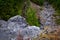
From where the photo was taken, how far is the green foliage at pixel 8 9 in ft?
27.3

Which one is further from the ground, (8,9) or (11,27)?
(8,9)

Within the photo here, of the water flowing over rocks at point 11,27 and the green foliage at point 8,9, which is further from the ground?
the green foliage at point 8,9

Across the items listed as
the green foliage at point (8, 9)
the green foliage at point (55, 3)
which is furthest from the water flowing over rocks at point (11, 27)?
the green foliage at point (55, 3)

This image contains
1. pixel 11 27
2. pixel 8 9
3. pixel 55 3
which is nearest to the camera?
pixel 11 27

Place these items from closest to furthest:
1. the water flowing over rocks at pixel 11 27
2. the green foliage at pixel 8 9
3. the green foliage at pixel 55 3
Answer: the water flowing over rocks at pixel 11 27, the green foliage at pixel 8 9, the green foliage at pixel 55 3

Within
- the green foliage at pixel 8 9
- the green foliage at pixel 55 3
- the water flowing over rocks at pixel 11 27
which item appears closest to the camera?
the water flowing over rocks at pixel 11 27

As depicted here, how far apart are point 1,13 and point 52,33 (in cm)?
578

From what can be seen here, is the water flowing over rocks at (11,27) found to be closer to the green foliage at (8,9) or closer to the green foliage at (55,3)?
the green foliage at (8,9)

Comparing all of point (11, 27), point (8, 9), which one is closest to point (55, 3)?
point (8, 9)

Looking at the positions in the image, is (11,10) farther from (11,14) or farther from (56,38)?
(56,38)

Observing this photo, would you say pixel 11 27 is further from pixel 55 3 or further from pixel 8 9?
pixel 55 3

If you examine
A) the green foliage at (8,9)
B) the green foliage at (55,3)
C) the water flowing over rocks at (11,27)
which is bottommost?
the water flowing over rocks at (11,27)

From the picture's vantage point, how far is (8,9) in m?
8.49

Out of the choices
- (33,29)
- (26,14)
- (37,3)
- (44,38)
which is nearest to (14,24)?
(33,29)
